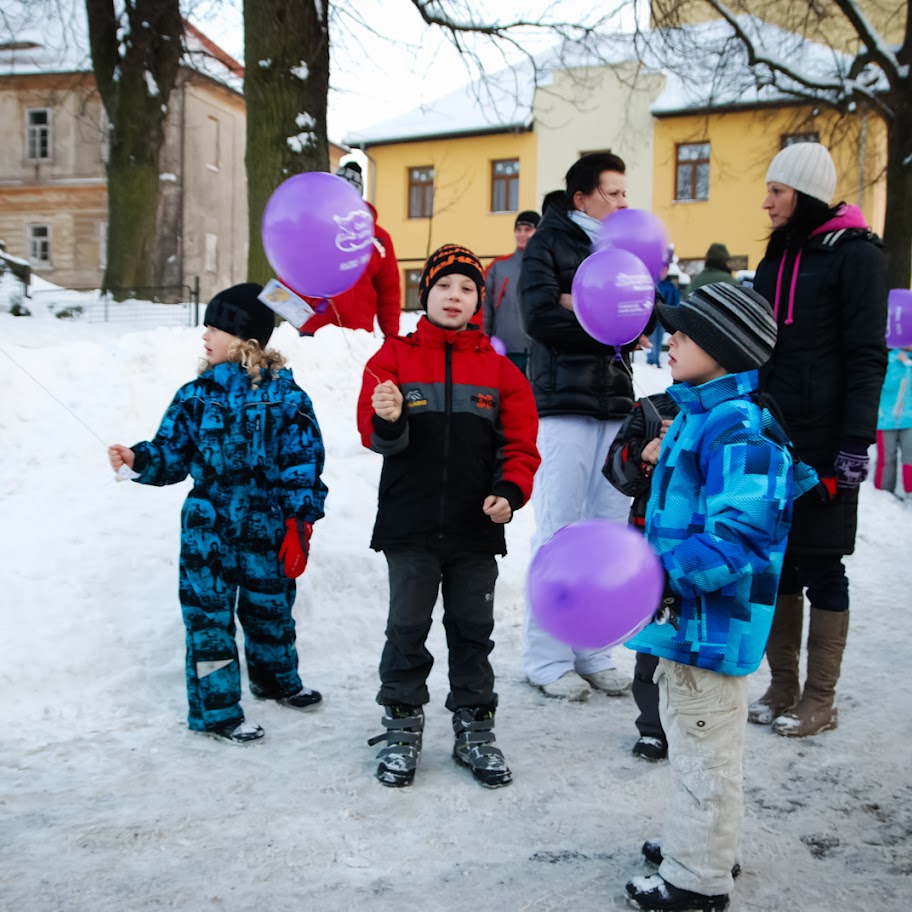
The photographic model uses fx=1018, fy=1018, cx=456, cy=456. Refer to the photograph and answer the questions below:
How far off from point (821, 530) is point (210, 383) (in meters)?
2.50

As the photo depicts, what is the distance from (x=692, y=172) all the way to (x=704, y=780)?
28293mm

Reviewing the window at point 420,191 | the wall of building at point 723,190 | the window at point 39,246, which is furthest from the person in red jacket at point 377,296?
the window at point 39,246

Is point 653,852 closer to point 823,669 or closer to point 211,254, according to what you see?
point 823,669

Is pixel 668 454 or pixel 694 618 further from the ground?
pixel 668 454

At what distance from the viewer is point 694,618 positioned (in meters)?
2.65

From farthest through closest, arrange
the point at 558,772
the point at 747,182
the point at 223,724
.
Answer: the point at 747,182, the point at 223,724, the point at 558,772

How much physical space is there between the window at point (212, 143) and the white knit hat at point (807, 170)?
33562mm

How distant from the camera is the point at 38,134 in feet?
114

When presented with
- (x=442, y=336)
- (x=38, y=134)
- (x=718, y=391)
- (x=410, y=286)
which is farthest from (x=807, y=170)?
(x=38, y=134)

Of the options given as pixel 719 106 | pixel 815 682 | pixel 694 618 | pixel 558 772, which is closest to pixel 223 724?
pixel 558 772

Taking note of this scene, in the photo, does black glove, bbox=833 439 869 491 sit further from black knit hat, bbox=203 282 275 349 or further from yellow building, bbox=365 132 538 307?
yellow building, bbox=365 132 538 307

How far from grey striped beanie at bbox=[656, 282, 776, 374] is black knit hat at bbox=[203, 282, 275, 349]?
1.99m

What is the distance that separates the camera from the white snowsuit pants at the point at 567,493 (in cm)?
453

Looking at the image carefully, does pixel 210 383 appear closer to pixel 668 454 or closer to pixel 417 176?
pixel 668 454
